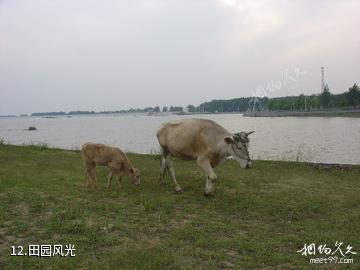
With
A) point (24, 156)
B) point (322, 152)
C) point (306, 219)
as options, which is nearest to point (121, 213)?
point (306, 219)

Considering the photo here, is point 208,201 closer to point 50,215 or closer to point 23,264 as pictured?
point 50,215

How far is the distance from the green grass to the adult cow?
30.9 inches

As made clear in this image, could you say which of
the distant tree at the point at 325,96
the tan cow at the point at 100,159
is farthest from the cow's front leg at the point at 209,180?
the distant tree at the point at 325,96

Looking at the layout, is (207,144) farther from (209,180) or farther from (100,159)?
(100,159)

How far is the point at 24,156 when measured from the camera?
1734 centimetres

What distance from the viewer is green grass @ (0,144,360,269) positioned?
593 cm

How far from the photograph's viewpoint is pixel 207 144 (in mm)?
10312

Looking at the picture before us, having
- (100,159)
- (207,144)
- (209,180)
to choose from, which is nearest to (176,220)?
(209,180)

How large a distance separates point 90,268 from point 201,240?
1844 millimetres

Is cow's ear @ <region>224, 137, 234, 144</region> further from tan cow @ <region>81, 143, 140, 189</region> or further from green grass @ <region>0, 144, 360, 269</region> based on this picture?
tan cow @ <region>81, 143, 140, 189</region>

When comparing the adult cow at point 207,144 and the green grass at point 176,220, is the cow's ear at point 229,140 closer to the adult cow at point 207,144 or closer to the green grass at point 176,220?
the adult cow at point 207,144

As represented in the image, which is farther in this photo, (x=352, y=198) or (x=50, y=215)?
(x=352, y=198)

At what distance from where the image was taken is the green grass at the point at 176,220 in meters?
5.93

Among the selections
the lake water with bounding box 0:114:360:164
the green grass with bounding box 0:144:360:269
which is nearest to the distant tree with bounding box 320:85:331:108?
the lake water with bounding box 0:114:360:164
